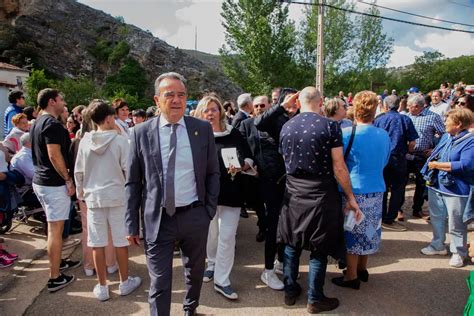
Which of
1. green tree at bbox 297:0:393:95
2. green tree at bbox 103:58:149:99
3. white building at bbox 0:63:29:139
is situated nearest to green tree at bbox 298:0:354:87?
green tree at bbox 297:0:393:95

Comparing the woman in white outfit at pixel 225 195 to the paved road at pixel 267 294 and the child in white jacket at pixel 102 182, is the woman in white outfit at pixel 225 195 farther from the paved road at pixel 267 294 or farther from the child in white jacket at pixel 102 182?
the child in white jacket at pixel 102 182

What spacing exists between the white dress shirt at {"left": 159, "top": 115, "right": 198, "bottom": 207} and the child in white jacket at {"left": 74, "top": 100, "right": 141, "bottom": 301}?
995 mm

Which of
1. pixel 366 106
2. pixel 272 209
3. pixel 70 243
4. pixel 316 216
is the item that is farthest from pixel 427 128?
pixel 70 243

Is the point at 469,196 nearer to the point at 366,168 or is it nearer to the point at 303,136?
the point at 366,168

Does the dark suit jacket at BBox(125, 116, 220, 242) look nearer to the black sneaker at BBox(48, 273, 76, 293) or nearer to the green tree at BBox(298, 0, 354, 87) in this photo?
→ the black sneaker at BBox(48, 273, 76, 293)

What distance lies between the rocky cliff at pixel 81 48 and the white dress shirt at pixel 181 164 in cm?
3147

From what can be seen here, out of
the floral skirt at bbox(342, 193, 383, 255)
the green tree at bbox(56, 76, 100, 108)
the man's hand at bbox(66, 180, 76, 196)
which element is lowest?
the floral skirt at bbox(342, 193, 383, 255)

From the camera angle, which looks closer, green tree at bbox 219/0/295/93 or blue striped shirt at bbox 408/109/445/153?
blue striped shirt at bbox 408/109/445/153

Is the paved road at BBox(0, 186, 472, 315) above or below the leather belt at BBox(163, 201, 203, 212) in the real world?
below

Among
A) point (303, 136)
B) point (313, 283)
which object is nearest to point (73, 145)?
point (303, 136)

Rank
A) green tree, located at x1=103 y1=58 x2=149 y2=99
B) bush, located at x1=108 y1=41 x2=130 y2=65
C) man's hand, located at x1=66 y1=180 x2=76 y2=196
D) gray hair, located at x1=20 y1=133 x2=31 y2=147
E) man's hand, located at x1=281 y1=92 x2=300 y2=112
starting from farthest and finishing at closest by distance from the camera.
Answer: bush, located at x1=108 y1=41 x2=130 y2=65, green tree, located at x1=103 y1=58 x2=149 y2=99, gray hair, located at x1=20 y1=133 x2=31 y2=147, man's hand, located at x1=66 y1=180 x2=76 y2=196, man's hand, located at x1=281 y1=92 x2=300 y2=112

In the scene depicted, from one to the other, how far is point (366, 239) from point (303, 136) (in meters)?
1.31

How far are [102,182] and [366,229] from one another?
266 cm

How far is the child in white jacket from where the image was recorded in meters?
3.20
